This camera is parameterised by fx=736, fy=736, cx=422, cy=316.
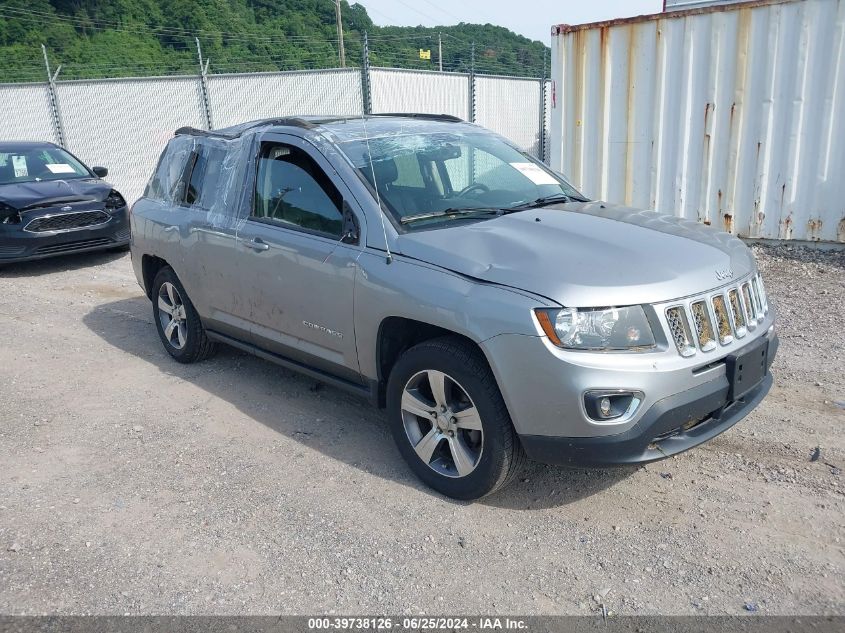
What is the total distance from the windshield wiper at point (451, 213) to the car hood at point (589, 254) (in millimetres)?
133

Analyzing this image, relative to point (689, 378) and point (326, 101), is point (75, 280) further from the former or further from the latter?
point (689, 378)

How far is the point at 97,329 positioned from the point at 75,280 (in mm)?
2405

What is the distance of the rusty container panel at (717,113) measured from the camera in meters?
7.58

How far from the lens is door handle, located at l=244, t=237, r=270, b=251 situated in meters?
4.49

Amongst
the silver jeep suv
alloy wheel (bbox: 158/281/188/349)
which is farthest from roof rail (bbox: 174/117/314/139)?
alloy wheel (bbox: 158/281/188/349)

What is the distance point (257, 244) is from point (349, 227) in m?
0.85

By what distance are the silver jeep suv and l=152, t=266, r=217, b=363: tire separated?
0.25 meters

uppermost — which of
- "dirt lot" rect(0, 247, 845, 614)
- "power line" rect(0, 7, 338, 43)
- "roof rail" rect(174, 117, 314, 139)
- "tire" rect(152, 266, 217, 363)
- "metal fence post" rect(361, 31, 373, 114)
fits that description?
"power line" rect(0, 7, 338, 43)

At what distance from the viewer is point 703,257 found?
3.49 meters

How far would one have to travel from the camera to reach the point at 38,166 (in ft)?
32.6

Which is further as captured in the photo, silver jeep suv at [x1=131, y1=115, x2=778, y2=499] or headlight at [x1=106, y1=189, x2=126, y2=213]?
headlight at [x1=106, y1=189, x2=126, y2=213]

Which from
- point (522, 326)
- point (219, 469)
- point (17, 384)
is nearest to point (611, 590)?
point (522, 326)

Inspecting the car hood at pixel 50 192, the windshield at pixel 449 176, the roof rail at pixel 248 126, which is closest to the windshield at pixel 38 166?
the car hood at pixel 50 192

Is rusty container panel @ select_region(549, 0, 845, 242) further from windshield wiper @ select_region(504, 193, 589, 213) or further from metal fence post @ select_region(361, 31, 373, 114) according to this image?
metal fence post @ select_region(361, 31, 373, 114)
